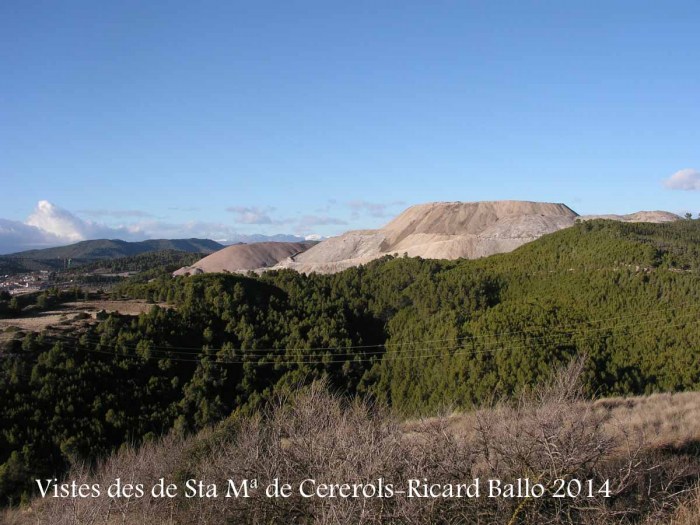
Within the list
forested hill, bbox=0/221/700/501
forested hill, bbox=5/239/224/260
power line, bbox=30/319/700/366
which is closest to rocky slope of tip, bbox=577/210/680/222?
forested hill, bbox=0/221/700/501

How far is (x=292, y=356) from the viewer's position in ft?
95.3

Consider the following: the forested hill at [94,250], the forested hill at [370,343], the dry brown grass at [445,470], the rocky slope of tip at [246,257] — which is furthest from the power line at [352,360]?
the forested hill at [94,250]

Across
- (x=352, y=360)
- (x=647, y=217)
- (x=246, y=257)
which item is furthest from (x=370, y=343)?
(x=246, y=257)

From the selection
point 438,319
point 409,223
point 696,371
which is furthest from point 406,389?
point 409,223

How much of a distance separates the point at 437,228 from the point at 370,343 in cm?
5129

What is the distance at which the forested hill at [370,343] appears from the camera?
2083 cm

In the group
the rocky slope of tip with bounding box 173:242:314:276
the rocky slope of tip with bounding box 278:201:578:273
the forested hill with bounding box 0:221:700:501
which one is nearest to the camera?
the forested hill with bounding box 0:221:700:501

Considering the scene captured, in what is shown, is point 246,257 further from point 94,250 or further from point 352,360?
point 352,360

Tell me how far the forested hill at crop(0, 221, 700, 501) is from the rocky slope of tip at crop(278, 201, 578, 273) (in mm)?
31180

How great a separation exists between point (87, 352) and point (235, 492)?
752 inches

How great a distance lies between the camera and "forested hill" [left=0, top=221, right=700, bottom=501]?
20.8 meters

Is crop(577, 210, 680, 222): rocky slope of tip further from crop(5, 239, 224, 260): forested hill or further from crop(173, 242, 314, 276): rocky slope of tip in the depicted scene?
crop(5, 239, 224, 260): forested hill

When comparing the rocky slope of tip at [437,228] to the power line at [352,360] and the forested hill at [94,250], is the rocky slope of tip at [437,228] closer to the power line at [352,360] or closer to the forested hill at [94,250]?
the power line at [352,360]

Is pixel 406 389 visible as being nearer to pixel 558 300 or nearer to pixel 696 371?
pixel 558 300
